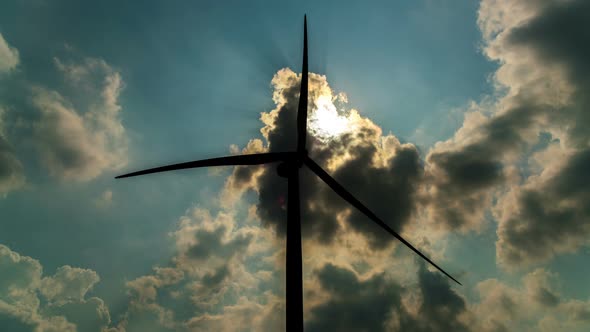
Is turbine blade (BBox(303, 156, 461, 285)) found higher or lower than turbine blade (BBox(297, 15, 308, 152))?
lower

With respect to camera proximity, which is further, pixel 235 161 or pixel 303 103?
pixel 303 103

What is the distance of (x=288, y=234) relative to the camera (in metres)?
27.1

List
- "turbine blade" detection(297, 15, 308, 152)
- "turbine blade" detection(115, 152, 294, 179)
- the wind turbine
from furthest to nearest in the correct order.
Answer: "turbine blade" detection(297, 15, 308, 152) < "turbine blade" detection(115, 152, 294, 179) < the wind turbine

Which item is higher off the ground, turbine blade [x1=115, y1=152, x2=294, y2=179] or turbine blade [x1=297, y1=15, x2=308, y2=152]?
turbine blade [x1=297, y1=15, x2=308, y2=152]

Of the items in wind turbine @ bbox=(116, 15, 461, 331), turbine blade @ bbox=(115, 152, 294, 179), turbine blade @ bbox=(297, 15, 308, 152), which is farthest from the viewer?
turbine blade @ bbox=(297, 15, 308, 152)

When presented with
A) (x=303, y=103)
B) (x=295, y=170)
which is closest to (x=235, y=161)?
(x=295, y=170)

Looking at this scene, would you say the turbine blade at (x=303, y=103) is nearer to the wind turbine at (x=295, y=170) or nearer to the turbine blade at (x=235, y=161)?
the wind turbine at (x=295, y=170)

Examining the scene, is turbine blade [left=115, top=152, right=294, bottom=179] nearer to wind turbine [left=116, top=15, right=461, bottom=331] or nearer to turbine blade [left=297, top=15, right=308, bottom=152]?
wind turbine [left=116, top=15, right=461, bottom=331]

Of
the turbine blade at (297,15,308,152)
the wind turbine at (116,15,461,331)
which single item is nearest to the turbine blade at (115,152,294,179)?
the wind turbine at (116,15,461,331)

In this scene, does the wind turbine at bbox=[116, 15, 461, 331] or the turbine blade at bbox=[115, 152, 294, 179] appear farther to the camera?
the turbine blade at bbox=[115, 152, 294, 179]

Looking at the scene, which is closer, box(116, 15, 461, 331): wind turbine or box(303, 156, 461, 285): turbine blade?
box(116, 15, 461, 331): wind turbine

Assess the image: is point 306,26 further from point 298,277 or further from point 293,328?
point 293,328

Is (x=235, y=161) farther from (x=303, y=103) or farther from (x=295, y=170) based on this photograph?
(x=303, y=103)

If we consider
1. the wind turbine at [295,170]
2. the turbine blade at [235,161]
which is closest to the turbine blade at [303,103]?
the wind turbine at [295,170]
